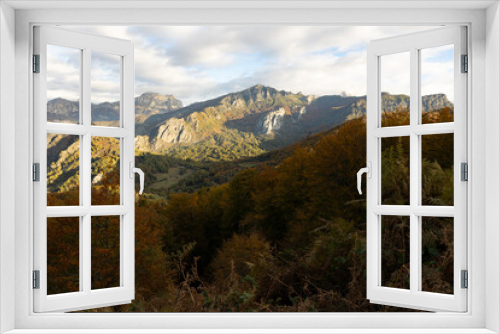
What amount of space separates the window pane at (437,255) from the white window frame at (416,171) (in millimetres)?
1396

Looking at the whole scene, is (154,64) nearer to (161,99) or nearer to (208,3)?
(161,99)

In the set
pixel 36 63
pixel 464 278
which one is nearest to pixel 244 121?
pixel 36 63

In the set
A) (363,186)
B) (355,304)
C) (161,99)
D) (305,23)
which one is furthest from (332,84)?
(305,23)

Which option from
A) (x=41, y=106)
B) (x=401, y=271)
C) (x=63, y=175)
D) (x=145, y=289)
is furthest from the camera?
(x=145, y=289)

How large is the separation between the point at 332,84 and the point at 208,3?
3.36 meters

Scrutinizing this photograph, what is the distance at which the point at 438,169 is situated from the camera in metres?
3.73

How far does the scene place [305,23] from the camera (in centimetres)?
205

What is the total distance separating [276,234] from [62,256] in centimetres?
237

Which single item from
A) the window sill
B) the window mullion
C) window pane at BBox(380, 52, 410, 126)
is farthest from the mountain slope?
the window sill

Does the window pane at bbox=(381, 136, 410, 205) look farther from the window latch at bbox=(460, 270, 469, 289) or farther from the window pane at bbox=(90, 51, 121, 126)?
the window pane at bbox=(90, 51, 121, 126)

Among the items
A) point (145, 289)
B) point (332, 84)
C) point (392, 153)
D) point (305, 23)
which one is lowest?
point (145, 289)

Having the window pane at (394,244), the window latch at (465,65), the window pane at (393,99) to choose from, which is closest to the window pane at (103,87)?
the window pane at (393,99)

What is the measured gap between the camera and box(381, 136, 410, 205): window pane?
373 cm

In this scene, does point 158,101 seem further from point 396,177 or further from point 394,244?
point 394,244
